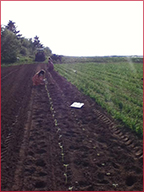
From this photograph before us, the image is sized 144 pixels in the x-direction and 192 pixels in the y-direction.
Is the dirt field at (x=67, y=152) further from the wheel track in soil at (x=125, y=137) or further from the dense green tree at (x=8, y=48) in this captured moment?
the dense green tree at (x=8, y=48)

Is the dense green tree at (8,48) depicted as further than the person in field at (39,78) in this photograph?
Yes

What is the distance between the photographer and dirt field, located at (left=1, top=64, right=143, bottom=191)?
3.62 m

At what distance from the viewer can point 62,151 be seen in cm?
460

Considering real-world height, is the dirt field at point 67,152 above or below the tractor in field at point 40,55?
below

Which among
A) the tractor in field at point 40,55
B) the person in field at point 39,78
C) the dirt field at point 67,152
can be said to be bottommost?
the dirt field at point 67,152

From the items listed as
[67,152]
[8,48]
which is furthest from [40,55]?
[67,152]

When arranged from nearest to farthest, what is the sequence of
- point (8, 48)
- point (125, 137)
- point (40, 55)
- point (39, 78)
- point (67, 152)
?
point (67, 152) → point (125, 137) → point (39, 78) → point (40, 55) → point (8, 48)

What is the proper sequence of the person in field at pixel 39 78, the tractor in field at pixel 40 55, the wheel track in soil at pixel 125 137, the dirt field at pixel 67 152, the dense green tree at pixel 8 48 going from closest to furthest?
the dirt field at pixel 67 152 → the wheel track in soil at pixel 125 137 → the person in field at pixel 39 78 → the tractor in field at pixel 40 55 → the dense green tree at pixel 8 48

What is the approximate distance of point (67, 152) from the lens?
4.56 m

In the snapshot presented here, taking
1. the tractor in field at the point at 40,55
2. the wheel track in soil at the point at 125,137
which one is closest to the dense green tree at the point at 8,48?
the tractor in field at the point at 40,55

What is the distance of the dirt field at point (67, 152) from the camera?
362 centimetres

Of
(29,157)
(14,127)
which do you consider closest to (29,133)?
(14,127)

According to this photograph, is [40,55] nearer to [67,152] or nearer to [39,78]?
[39,78]

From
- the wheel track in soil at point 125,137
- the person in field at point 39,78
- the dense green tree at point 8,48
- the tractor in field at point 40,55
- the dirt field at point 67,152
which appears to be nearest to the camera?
the dirt field at point 67,152
